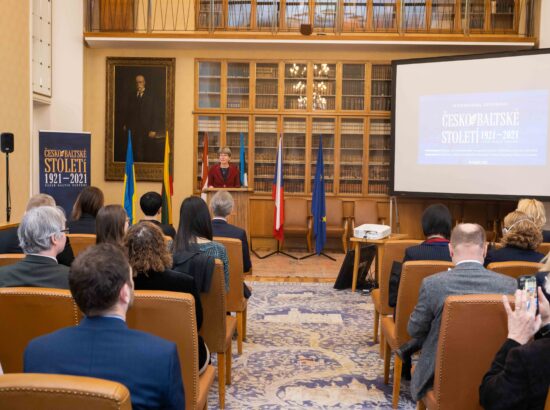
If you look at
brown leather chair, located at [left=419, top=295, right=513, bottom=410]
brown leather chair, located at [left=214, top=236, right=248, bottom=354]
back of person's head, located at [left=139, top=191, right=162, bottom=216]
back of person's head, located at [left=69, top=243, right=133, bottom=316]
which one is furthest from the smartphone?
back of person's head, located at [left=139, top=191, right=162, bottom=216]

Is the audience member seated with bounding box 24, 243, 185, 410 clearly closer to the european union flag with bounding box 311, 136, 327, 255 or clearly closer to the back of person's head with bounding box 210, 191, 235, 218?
the back of person's head with bounding box 210, 191, 235, 218

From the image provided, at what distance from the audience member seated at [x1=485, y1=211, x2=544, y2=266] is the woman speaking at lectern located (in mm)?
5712

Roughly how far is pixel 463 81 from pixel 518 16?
2.02 meters

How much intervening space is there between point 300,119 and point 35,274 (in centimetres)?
846

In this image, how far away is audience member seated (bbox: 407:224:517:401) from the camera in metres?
2.90

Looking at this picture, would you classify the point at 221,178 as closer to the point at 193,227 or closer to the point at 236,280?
the point at 236,280

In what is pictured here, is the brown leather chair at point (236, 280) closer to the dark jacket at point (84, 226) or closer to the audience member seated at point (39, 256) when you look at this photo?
the dark jacket at point (84, 226)

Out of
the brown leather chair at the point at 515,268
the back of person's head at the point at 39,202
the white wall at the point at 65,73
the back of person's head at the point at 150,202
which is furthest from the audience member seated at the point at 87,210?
the white wall at the point at 65,73

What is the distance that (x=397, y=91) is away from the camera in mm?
10055

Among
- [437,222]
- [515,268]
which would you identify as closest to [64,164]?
[437,222]

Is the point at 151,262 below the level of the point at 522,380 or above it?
above

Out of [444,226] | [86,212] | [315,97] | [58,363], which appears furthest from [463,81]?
[58,363]

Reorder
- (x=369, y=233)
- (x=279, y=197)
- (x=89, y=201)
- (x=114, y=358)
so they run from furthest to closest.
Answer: (x=279, y=197) < (x=369, y=233) < (x=89, y=201) < (x=114, y=358)

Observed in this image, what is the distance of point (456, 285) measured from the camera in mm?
2918
